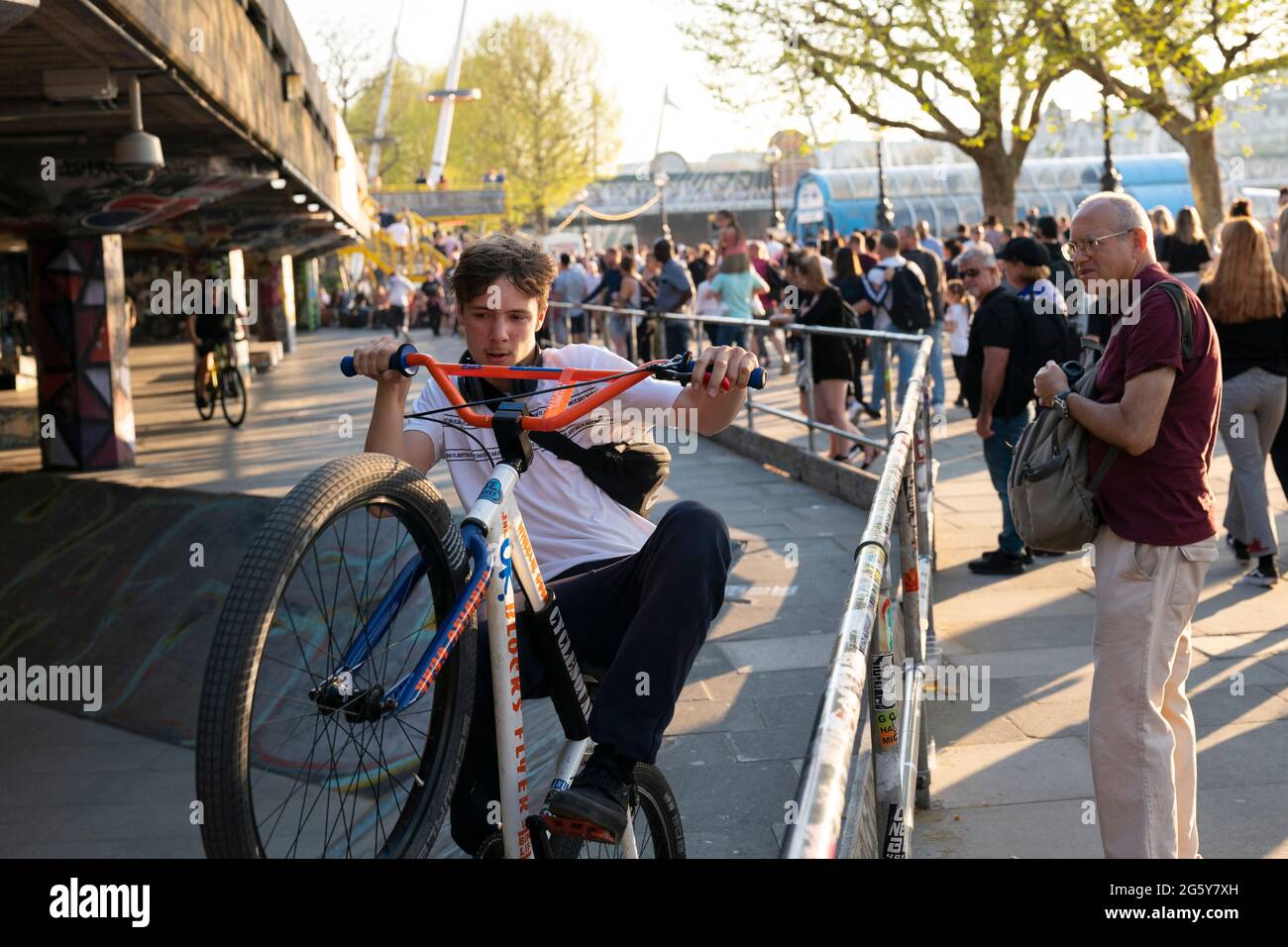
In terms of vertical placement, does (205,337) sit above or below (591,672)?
above

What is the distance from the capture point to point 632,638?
9.05ft

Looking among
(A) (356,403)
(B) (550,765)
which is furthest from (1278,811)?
(A) (356,403)

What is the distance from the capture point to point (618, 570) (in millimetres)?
3025

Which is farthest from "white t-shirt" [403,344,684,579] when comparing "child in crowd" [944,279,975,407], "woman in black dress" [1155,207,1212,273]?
"child in crowd" [944,279,975,407]

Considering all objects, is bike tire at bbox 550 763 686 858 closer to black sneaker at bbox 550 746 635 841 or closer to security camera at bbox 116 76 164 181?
black sneaker at bbox 550 746 635 841

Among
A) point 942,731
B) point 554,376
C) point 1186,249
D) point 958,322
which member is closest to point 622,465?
point 554,376

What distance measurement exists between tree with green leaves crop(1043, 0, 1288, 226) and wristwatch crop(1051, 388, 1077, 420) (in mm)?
22070

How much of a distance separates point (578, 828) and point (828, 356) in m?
8.82

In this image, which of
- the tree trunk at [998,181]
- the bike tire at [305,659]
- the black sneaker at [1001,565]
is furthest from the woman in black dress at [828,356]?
the tree trunk at [998,181]

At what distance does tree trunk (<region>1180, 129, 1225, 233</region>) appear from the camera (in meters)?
25.0

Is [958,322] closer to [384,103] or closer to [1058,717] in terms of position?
[1058,717]

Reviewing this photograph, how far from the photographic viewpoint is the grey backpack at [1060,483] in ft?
12.7
